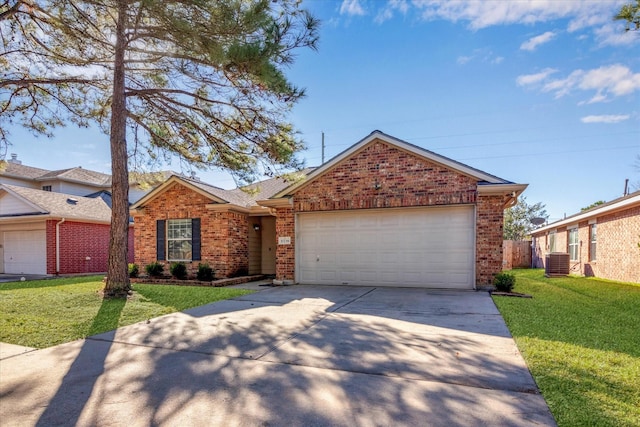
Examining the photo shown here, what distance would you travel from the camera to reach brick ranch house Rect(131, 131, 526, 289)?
9.77 metres

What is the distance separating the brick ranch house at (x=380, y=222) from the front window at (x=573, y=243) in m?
10.5

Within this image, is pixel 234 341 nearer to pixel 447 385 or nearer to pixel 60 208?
pixel 447 385

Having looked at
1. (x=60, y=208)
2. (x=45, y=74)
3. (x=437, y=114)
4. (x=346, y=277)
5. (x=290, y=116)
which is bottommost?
(x=346, y=277)

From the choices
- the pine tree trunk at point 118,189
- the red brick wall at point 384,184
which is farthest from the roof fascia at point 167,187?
the pine tree trunk at point 118,189

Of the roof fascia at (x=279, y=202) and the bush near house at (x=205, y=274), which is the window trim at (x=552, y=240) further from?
the bush near house at (x=205, y=274)

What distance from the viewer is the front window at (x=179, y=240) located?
13.6 metres

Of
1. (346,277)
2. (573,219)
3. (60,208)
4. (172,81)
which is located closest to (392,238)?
(346,277)

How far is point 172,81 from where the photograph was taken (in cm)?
980

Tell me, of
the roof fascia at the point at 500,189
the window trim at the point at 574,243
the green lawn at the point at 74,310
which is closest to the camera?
the green lawn at the point at 74,310

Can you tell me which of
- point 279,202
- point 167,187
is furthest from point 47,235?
point 279,202

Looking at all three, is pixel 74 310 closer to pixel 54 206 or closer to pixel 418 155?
pixel 418 155

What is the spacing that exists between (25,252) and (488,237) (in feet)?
62.6

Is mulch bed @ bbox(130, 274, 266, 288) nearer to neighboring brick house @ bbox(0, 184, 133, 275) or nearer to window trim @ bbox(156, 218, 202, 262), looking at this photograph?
window trim @ bbox(156, 218, 202, 262)

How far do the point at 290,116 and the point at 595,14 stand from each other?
754 centimetres
